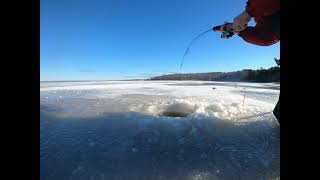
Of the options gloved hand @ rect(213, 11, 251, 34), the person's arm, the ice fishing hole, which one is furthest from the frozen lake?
gloved hand @ rect(213, 11, 251, 34)

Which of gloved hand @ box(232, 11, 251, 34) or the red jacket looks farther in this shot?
gloved hand @ box(232, 11, 251, 34)

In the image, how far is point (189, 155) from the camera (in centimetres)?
161

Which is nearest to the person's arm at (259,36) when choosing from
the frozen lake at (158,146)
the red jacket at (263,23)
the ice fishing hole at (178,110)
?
the red jacket at (263,23)

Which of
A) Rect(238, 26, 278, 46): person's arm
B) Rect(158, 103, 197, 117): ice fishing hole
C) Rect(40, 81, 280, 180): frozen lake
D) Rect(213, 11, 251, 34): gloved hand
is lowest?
Rect(40, 81, 280, 180): frozen lake

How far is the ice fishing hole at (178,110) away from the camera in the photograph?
301 cm

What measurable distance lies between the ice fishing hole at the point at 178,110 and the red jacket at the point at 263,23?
1121 mm

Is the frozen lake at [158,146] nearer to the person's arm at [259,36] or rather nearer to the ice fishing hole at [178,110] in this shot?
the ice fishing hole at [178,110]

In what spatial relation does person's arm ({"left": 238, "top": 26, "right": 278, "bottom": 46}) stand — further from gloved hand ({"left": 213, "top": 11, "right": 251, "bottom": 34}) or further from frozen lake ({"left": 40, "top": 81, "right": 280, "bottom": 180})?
frozen lake ({"left": 40, "top": 81, "right": 280, "bottom": 180})

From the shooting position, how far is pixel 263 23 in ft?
6.99

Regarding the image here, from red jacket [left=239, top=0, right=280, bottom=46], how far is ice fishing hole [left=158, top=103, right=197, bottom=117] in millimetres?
1121

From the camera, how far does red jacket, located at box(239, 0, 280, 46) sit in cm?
188
